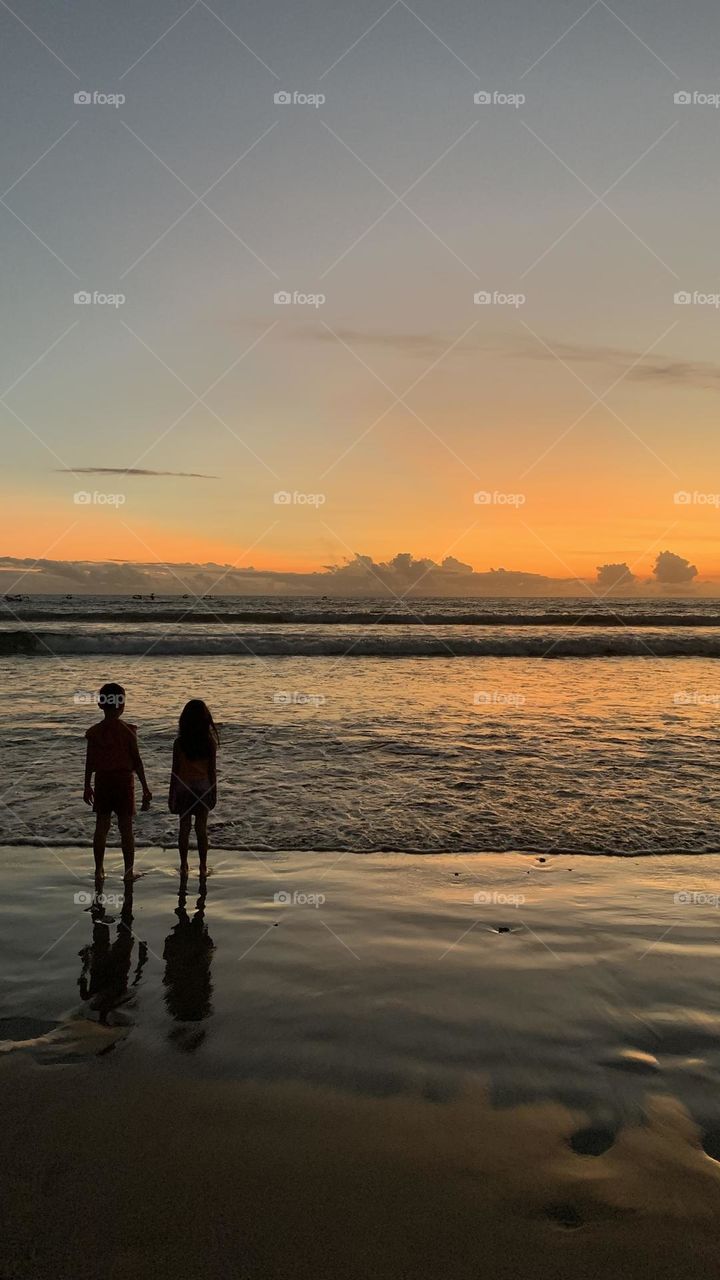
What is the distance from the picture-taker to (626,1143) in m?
3.92

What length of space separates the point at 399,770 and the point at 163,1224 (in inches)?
394

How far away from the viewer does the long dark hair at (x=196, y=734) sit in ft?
27.5

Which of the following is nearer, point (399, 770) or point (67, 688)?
point (399, 770)

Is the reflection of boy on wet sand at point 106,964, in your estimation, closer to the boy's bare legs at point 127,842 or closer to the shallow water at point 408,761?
the boy's bare legs at point 127,842

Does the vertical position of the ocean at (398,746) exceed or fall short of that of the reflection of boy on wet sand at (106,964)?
it exceeds it

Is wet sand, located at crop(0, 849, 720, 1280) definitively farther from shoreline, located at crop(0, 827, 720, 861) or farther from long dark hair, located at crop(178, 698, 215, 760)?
long dark hair, located at crop(178, 698, 215, 760)

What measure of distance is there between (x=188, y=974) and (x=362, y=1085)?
6.46ft

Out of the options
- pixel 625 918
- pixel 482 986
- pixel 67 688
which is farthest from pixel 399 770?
pixel 67 688

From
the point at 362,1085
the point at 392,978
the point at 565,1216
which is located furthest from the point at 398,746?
the point at 565,1216

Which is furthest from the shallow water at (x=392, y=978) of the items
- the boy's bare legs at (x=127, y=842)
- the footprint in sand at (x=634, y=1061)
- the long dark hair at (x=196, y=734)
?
the long dark hair at (x=196, y=734)

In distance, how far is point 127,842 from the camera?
26.1 ft

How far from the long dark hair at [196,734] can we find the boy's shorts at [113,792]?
0.69 m

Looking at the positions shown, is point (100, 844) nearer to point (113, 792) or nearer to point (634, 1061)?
point (113, 792)

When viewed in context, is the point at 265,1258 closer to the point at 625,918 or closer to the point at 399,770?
the point at 625,918
